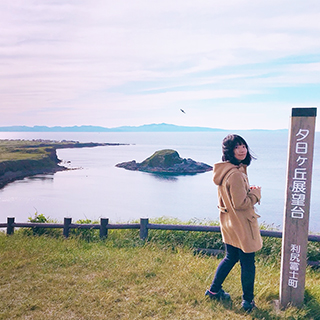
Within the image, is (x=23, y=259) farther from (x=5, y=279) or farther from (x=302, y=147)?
(x=302, y=147)

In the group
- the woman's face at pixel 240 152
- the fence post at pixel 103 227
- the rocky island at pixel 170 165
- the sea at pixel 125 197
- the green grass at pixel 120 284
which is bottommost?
the sea at pixel 125 197

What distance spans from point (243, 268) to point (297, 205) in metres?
0.98

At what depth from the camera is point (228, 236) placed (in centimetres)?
370

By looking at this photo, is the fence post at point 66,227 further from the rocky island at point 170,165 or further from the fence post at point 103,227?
the rocky island at point 170,165

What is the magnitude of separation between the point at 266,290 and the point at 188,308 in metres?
1.08

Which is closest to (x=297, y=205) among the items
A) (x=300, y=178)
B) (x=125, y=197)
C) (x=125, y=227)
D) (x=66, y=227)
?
(x=300, y=178)

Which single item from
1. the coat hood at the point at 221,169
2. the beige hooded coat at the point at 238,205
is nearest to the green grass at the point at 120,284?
the beige hooded coat at the point at 238,205

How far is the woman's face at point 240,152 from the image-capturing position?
357 cm

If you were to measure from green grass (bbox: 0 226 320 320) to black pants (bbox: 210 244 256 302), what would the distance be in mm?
244

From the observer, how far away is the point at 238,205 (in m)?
3.42

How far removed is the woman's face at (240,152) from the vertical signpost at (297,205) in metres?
0.63

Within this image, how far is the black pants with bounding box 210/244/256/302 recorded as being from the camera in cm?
366

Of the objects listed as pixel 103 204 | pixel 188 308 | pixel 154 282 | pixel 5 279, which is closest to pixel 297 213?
pixel 188 308

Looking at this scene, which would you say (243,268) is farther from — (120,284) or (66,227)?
(66,227)
